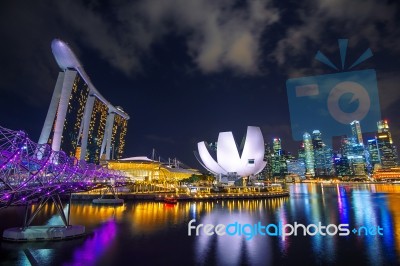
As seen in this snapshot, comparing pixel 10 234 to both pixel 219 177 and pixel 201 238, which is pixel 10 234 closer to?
pixel 201 238

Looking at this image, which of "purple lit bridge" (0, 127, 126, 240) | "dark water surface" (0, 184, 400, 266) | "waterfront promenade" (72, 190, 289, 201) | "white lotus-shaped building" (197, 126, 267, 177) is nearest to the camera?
"purple lit bridge" (0, 127, 126, 240)

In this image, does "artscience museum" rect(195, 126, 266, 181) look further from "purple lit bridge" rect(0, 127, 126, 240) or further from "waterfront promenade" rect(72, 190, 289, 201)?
"purple lit bridge" rect(0, 127, 126, 240)

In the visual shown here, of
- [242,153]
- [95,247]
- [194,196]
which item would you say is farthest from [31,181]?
[242,153]

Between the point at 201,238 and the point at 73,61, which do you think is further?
the point at 73,61

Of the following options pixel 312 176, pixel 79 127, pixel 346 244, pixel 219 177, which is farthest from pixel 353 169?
pixel 346 244

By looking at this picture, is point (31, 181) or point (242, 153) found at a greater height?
point (242, 153)

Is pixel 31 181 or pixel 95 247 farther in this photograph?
pixel 95 247

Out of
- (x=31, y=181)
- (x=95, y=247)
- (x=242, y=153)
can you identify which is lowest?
(x=95, y=247)

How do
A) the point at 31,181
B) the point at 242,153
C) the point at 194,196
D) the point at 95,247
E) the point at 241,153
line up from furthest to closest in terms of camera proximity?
the point at 241,153, the point at 242,153, the point at 194,196, the point at 95,247, the point at 31,181

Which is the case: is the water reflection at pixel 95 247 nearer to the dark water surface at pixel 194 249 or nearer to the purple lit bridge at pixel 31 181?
the dark water surface at pixel 194 249

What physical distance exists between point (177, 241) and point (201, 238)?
1.22 m

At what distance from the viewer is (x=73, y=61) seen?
30188mm

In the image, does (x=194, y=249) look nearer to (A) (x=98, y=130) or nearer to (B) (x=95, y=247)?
(B) (x=95, y=247)

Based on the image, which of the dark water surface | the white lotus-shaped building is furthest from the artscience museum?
the dark water surface
